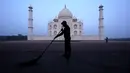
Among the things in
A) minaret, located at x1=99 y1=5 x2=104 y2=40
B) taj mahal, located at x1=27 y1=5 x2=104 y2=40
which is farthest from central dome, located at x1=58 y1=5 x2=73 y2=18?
minaret, located at x1=99 y1=5 x2=104 y2=40

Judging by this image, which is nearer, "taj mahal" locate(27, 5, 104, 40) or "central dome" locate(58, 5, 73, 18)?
"taj mahal" locate(27, 5, 104, 40)

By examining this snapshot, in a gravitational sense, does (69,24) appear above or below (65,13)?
below

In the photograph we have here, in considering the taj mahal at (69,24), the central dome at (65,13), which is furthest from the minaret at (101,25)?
the central dome at (65,13)

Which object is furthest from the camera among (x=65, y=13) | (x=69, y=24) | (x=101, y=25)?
(x=69, y=24)

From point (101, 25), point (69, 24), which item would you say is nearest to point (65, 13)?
point (69, 24)

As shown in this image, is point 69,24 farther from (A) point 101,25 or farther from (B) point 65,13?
(A) point 101,25

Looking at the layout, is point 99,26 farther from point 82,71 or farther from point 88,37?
point 82,71

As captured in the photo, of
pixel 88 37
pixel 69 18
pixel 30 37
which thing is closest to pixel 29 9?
pixel 30 37

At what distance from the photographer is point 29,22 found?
46.0 m

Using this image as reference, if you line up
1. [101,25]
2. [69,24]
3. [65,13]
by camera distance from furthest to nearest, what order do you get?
[69,24]
[65,13]
[101,25]

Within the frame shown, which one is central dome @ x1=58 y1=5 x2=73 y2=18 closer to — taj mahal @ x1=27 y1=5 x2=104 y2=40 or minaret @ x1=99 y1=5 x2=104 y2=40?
taj mahal @ x1=27 y1=5 x2=104 y2=40

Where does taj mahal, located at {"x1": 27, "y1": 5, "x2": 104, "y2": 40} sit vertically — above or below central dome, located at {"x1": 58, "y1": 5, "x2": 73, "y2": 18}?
below

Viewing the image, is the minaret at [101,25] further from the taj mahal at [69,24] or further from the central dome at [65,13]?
the central dome at [65,13]

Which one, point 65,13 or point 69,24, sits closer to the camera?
point 65,13
